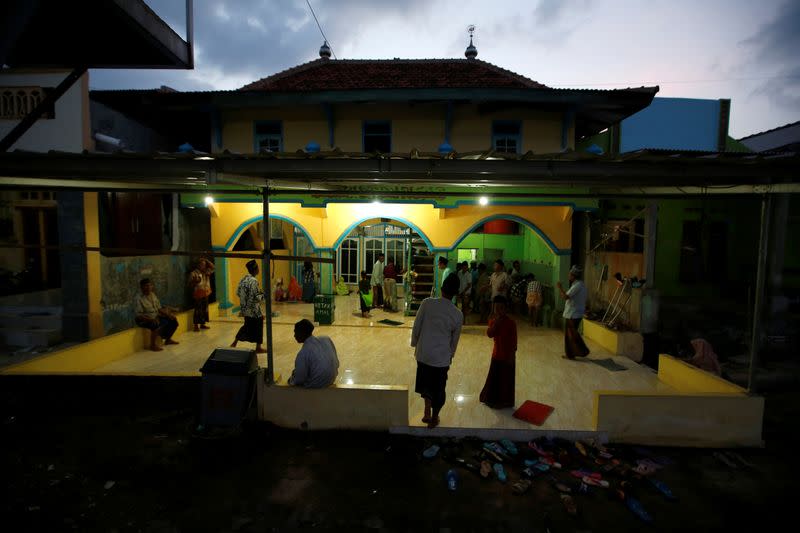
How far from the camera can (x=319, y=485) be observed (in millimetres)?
4473

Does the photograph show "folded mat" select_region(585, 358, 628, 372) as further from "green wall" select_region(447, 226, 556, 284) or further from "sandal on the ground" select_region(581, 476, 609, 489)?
"green wall" select_region(447, 226, 556, 284)

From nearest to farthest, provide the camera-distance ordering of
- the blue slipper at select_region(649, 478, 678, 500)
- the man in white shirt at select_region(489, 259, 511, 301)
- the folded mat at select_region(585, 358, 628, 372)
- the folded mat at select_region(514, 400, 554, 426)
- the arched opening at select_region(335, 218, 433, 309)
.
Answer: the blue slipper at select_region(649, 478, 678, 500)
the folded mat at select_region(514, 400, 554, 426)
the folded mat at select_region(585, 358, 628, 372)
the man in white shirt at select_region(489, 259, 511, 301)
the arched opening at select_region(335, 218, 433, 309)

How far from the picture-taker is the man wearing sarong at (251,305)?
25.8 ft

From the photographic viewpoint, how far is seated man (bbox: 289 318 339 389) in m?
5.38

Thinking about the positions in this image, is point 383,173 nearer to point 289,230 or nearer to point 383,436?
point 383,436

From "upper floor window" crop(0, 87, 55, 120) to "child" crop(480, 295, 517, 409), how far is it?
10.4m

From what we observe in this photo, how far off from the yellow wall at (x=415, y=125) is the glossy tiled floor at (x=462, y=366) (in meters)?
4.76

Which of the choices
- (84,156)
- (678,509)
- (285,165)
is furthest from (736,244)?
(84,156)

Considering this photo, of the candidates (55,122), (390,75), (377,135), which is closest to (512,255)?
(377,135)

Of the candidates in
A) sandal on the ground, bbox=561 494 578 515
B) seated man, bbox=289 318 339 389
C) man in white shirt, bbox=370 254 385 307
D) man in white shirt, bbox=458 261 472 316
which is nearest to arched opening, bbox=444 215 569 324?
man in white shirt, bbox=458 261 472 316

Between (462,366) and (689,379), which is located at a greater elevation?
(689,379)

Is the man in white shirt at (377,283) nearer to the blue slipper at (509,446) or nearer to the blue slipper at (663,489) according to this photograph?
the blue slipper at (509,446)

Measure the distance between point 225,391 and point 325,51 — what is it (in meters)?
12.6

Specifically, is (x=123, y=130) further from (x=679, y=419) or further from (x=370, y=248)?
(x=679, y=419)
